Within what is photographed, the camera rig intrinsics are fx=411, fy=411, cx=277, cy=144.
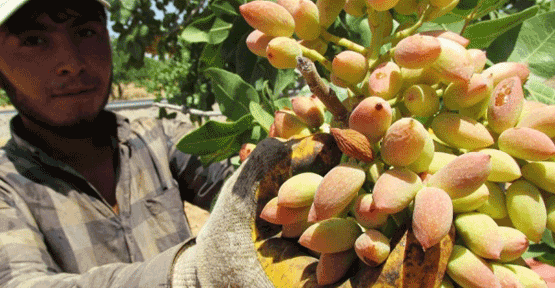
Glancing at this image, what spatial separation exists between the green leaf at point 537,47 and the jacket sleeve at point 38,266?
96 centimetres

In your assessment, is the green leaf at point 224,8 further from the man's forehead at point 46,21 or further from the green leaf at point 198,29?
the man's forehead at point 46,21

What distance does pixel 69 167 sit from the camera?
69.4 inches

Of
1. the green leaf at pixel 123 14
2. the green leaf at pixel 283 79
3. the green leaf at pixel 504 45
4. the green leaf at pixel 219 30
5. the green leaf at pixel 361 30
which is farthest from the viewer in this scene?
the green leaf at pixel 123 14

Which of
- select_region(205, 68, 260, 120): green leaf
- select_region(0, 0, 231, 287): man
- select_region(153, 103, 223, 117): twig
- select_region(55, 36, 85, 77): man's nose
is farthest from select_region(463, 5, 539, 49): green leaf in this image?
select_region(55, 36, 85, 77): man's nose

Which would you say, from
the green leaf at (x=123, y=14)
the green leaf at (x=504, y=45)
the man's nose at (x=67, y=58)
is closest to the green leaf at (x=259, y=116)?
the green leaf at (x=504, y=45)

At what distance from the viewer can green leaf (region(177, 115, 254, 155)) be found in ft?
3.65

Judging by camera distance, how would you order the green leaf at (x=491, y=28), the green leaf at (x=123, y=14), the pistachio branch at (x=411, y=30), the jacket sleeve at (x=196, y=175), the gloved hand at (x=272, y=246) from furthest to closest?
the green leaf at (x=123, y=14)
the jacket sleeve at (x=196, y=175)
the green leaf at (x=491, y=28)
the pistachio branch at (x=411, y=30)
the gloved hand at (x=272, y=246)

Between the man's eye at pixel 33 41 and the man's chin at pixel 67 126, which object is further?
the man's chin at pixel 67 126

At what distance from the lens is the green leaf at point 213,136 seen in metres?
1.11

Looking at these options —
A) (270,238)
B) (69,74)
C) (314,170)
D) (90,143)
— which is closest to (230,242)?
(270,238)

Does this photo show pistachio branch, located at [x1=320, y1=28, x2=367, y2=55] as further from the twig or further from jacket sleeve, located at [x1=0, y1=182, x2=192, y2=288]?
the twig

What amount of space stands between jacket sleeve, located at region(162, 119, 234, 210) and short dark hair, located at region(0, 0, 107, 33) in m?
0.73

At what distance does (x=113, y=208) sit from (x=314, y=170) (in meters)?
1.49

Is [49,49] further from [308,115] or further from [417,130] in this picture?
[417,130]
